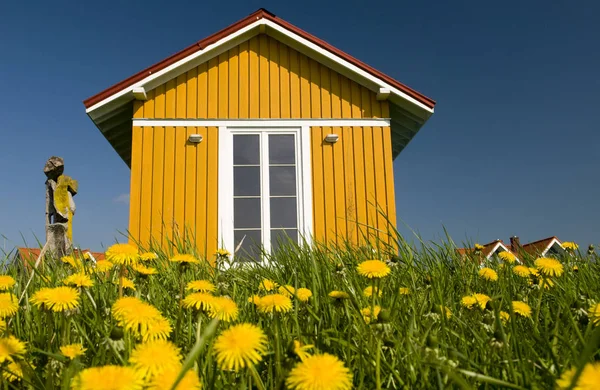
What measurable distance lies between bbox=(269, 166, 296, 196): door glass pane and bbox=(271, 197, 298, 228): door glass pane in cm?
15

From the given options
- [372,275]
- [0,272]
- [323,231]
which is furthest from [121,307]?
[323,231]

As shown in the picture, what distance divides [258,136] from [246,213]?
1509 mm

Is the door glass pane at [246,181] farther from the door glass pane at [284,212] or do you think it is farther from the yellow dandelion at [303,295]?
the yellow dandelion at [303,295]

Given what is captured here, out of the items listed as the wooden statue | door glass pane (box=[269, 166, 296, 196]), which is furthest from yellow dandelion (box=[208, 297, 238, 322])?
door glass pane (box=[269, 166, 296, 196])

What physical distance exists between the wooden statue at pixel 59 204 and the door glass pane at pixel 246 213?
8.79ft

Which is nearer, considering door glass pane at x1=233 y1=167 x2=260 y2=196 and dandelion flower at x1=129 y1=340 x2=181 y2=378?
dandelion flower at x1=129 y1=340 x2=181 y2=378

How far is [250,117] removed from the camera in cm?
812

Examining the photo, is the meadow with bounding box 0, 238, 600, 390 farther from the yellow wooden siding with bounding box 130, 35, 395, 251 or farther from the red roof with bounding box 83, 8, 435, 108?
the red roof with bounding box 83, 8, 435, 108

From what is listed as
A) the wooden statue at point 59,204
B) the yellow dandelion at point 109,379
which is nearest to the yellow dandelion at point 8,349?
the yellow dandelion at point 109,379

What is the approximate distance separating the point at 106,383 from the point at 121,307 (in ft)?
1.10

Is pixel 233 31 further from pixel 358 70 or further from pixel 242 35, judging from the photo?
pixel 358 70

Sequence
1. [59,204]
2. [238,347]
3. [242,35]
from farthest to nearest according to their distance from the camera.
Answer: [242,35], [59,204], [238,347]

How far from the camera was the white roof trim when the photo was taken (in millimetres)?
7711

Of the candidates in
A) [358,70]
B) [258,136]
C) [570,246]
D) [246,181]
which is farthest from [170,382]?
[358,70]
